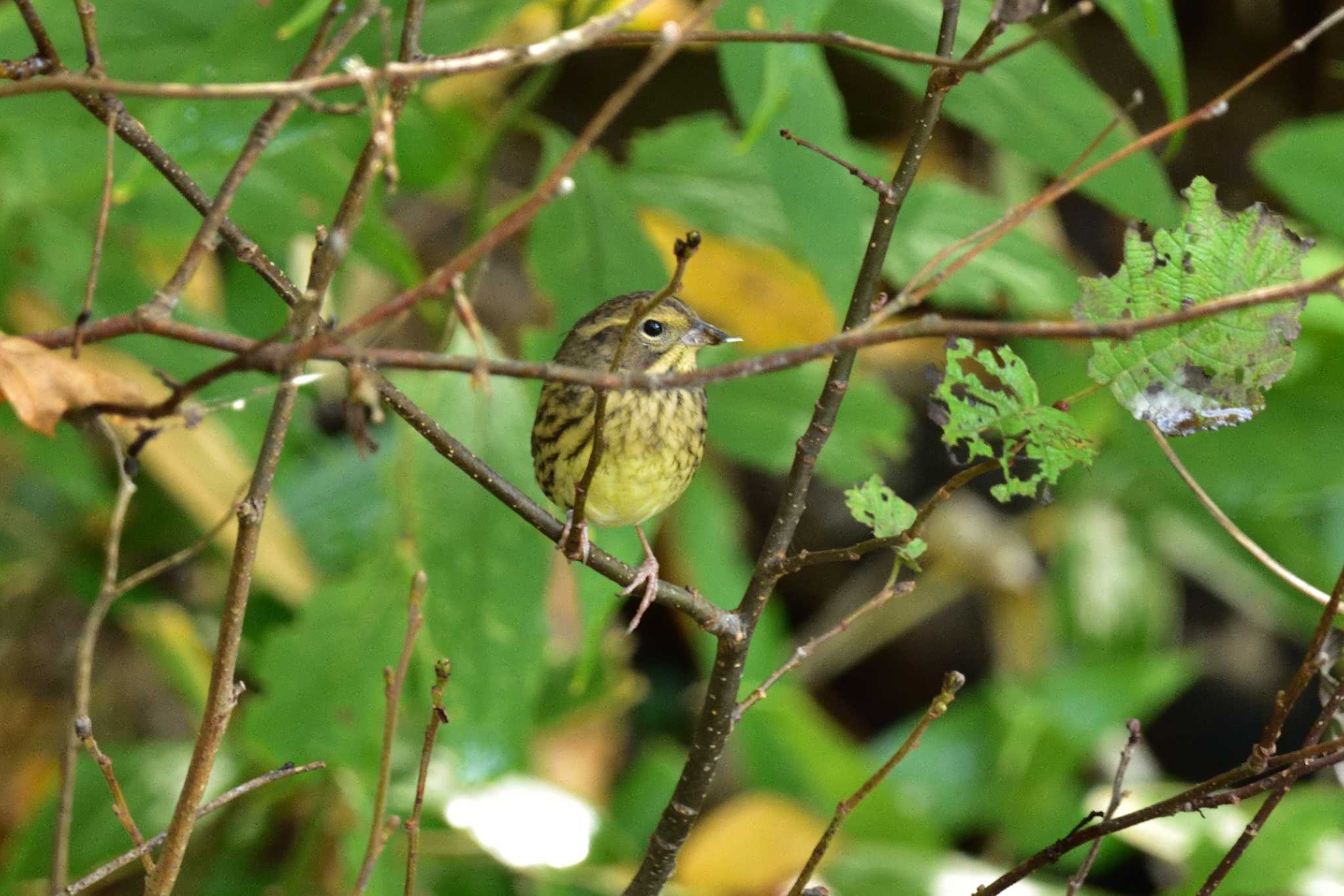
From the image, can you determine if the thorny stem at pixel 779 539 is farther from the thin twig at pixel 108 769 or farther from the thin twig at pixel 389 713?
the thin twig at pixel 108 769

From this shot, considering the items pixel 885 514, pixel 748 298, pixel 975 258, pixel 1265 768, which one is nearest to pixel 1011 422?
pixel 885 514

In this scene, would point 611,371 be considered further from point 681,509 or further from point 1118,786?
point 681,509

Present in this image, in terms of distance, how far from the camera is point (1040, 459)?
135 cm

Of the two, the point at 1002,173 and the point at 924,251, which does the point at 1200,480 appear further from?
the point at 1002,173

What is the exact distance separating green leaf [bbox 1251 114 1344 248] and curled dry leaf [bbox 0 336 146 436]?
2379mm

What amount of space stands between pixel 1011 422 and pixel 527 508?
44cm

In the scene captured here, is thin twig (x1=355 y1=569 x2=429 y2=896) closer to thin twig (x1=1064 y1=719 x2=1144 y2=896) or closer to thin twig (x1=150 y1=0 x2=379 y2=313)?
thin twig (x1=150 y1=0 x2=379 y2=313)

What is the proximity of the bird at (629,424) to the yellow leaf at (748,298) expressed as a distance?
1.37m

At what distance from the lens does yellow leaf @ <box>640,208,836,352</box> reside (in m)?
3.78

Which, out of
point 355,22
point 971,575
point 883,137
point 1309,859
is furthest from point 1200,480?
point 355,22

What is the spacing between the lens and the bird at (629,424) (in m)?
2.15

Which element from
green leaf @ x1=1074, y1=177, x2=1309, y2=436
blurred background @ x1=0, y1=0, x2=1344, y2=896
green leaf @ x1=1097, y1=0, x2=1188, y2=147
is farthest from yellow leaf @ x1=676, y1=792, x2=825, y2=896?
green leaf @ x1=1074, y1=177, x2=1309, y2=436

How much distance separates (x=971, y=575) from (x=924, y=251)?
2.16 metres

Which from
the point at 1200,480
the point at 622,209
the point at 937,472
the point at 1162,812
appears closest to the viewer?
the point at 1162,812
